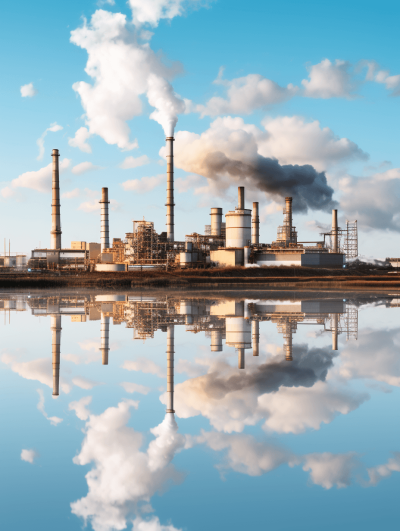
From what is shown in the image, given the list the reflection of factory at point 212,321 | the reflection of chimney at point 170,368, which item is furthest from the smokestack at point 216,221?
the reflection of chimney at point 170,368

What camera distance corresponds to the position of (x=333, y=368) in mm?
10414

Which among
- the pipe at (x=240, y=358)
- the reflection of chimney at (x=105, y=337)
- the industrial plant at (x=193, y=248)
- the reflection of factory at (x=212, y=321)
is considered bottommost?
the reflection of chimney at (x=105, y=337)

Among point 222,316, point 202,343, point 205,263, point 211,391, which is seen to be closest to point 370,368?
point 211,391

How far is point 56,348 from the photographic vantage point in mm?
13266

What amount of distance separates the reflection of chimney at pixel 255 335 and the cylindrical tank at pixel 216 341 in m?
0.91

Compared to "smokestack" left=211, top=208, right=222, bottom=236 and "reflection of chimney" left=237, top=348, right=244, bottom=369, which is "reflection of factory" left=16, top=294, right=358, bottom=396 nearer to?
"reflection of chimney" left=237, top=348, right=244, bottom=369

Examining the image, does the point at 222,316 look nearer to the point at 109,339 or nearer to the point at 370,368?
the point at 109,339

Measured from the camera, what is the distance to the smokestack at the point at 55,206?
6475 cm

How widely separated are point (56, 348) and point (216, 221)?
53833mm

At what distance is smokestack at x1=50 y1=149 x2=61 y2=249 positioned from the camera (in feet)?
212

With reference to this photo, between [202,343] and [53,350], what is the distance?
4.12 m

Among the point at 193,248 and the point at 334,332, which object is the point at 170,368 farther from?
the point at 193,248

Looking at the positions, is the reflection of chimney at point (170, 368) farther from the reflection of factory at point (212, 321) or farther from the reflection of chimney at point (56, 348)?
the reflection of chimney at point (56, 348)

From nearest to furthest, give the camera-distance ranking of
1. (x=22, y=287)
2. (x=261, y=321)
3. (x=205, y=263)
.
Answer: (x=261, y=321), (x=22, y=287), (x=205, y=263)
